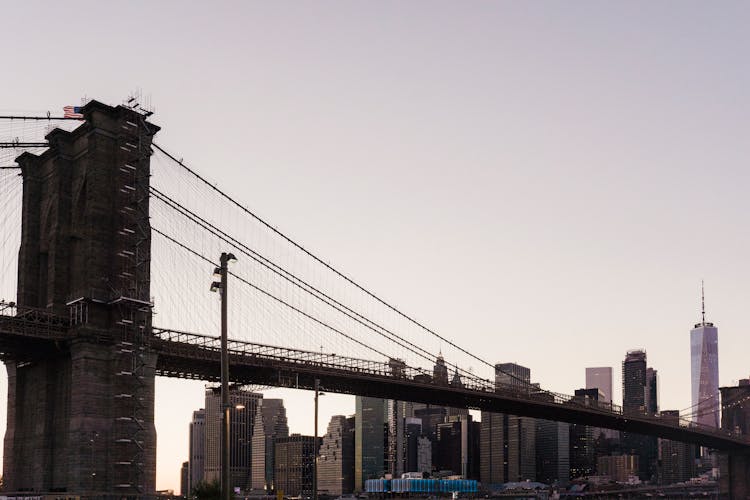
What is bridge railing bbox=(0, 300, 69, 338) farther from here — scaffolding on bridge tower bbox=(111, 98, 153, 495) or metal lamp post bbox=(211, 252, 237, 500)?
metal lamp post bbox=(211, 252, 237, 500)

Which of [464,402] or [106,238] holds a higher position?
[106,238]

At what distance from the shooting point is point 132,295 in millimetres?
80625

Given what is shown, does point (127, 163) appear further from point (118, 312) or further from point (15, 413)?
point (15, 413)

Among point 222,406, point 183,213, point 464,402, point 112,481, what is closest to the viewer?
point 222,406

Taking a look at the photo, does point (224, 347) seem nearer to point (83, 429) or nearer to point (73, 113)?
point (83, 429)

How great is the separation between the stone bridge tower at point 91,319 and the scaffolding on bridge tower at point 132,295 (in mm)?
84

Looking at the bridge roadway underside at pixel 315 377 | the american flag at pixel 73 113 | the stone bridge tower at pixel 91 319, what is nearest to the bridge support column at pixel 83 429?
the stone bridge tower at pixel 91 319

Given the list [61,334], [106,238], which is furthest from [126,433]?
[106,238]

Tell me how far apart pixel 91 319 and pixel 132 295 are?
12.2 ft

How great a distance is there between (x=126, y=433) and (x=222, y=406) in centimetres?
4785

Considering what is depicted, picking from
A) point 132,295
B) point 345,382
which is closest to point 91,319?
point 132,295

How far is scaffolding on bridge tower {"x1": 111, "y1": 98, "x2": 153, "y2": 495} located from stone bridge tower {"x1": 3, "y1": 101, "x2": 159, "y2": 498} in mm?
84

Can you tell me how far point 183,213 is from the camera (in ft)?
301

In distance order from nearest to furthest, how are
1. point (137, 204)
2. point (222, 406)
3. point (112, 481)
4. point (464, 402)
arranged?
1. point (222, 406)
2. point (112, 481)
3. point (137, 204)
4. point (464, 402)
